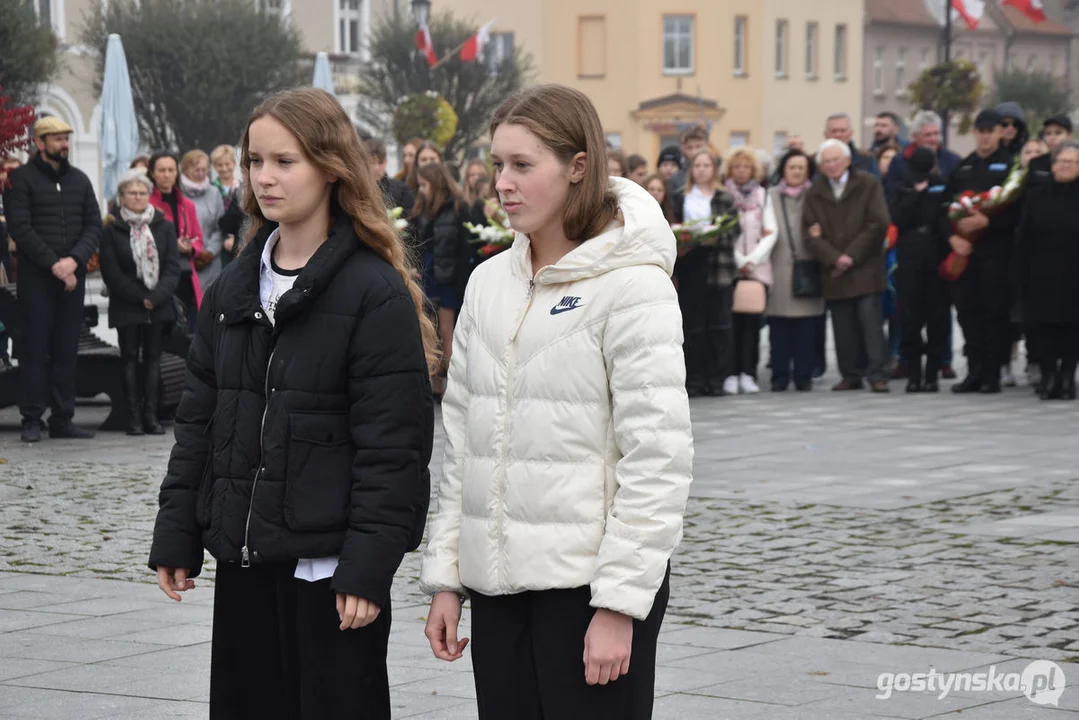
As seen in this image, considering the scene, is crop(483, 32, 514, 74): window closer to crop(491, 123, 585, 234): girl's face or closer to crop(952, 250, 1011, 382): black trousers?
crop(952, 250, 1011, 382): black trousers

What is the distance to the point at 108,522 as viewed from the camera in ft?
31.9

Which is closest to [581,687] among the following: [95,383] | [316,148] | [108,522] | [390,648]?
[316,148]

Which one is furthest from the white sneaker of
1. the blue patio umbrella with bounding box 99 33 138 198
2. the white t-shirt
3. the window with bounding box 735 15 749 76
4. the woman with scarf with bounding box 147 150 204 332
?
the window with bounding box 735 15 749 76

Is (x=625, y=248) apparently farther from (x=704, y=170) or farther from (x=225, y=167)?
(x=225, y=167)

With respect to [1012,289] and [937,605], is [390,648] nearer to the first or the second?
[937,605]

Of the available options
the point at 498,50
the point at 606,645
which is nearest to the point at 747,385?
the point at 606,645

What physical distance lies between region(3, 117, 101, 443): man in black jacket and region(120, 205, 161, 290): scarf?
244mm

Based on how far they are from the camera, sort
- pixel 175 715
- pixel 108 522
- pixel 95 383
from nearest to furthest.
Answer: pixel 175 715 → pixel 108 522 → pixel 95 383

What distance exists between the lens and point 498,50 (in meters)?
70.9

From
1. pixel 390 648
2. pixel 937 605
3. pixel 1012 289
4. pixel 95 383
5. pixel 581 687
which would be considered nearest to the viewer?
pixel 581 687

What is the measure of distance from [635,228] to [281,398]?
857 millimetres

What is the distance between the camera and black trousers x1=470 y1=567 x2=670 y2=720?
12.2ft

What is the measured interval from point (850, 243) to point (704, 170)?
145cm

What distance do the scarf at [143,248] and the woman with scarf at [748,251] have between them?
537 cm
